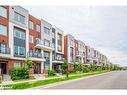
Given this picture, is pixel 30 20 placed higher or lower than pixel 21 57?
higher

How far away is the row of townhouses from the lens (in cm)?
3431

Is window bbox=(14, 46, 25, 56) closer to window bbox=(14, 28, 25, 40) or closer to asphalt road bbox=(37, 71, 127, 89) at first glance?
window bbox=(14, 28, 25, 40)

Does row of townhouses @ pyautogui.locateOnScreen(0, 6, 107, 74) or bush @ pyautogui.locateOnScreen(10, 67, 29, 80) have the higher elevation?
row of townhouses @ pyautogui.locateOnScreen(0, 6, 107, 74)

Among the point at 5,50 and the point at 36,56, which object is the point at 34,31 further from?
the point at 5,50

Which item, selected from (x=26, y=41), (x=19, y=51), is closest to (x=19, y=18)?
(x=26, y=41)

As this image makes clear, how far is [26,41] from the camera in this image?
4084cm

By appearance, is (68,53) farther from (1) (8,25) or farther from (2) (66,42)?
(1) (8,25)

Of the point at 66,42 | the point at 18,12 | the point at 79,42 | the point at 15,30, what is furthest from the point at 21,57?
the point at 79,42

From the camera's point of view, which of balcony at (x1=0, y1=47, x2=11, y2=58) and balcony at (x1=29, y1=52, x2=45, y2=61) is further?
balcony at (x1=29, y1=52, x2=45, y2=61)

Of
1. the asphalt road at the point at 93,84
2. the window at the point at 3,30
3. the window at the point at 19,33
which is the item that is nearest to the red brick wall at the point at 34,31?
the window at the point at 19,33

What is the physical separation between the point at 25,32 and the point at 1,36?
748cm

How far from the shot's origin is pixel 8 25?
3478cm

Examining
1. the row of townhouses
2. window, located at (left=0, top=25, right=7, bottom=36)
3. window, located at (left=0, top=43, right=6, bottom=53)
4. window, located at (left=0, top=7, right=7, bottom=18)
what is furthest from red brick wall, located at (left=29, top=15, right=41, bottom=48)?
window, located at (left=0, top=43, right=6, bottom=53)

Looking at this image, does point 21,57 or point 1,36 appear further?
point 21,57
